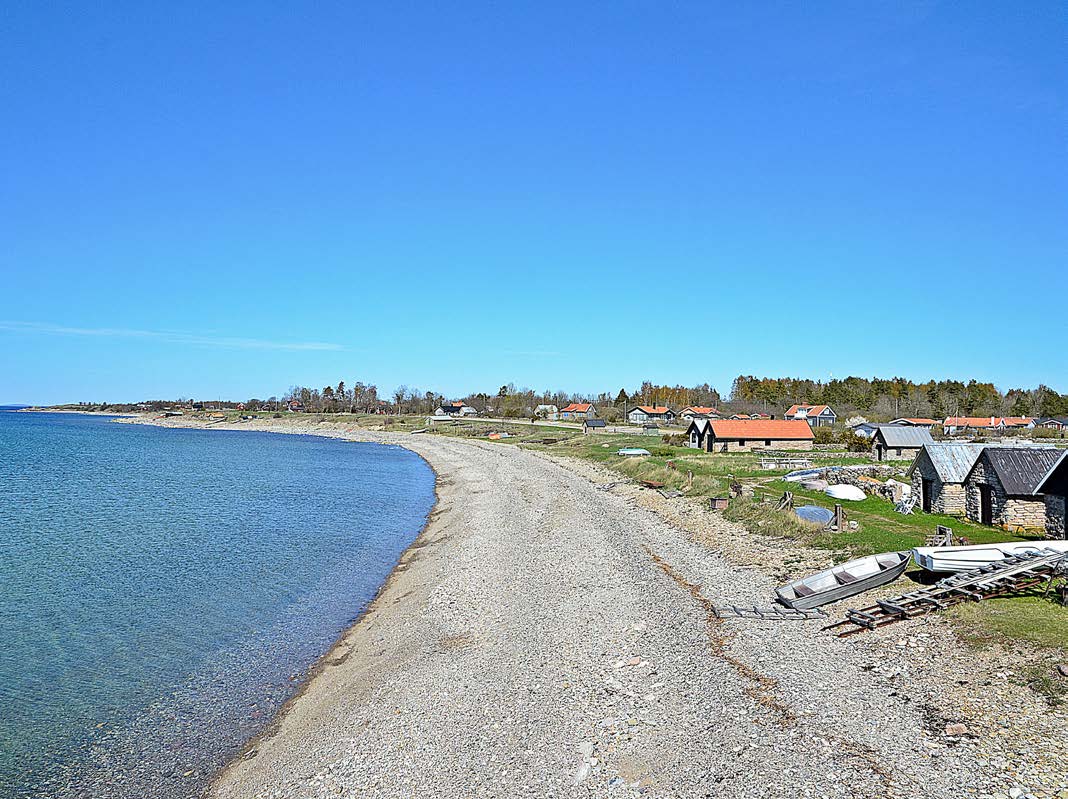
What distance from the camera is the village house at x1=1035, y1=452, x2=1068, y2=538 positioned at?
2428 centimetres

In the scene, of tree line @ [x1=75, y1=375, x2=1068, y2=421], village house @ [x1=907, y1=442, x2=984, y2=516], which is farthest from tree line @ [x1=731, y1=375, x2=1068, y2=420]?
village house @ [x1=907, y1=442, x2=984, y2=516]

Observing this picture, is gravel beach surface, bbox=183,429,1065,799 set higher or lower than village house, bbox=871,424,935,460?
lower

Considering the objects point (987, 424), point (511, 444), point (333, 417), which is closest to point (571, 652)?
point (511, 444)

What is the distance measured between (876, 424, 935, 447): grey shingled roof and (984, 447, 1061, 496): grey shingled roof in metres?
36.1

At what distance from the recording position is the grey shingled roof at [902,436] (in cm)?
6206

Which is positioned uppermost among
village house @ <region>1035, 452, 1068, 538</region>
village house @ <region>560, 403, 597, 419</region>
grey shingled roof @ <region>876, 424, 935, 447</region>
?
village house @ <region>560, 403, 597, 419</region>

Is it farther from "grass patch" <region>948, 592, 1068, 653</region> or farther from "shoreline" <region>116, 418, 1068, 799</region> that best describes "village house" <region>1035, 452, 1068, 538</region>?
"shoreline" <region>116, 418, 1068, 799</region>

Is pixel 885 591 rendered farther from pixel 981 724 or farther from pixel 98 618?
pixel 98 618

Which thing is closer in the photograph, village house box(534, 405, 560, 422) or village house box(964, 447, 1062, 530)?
village house box(964, 447, 1062, 530)

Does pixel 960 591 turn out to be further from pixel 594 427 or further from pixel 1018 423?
pixel 1018 423

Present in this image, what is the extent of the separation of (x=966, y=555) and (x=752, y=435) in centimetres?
5421

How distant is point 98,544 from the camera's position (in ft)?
110

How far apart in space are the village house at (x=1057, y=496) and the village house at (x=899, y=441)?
126 feet

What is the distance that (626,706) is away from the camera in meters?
13.9
